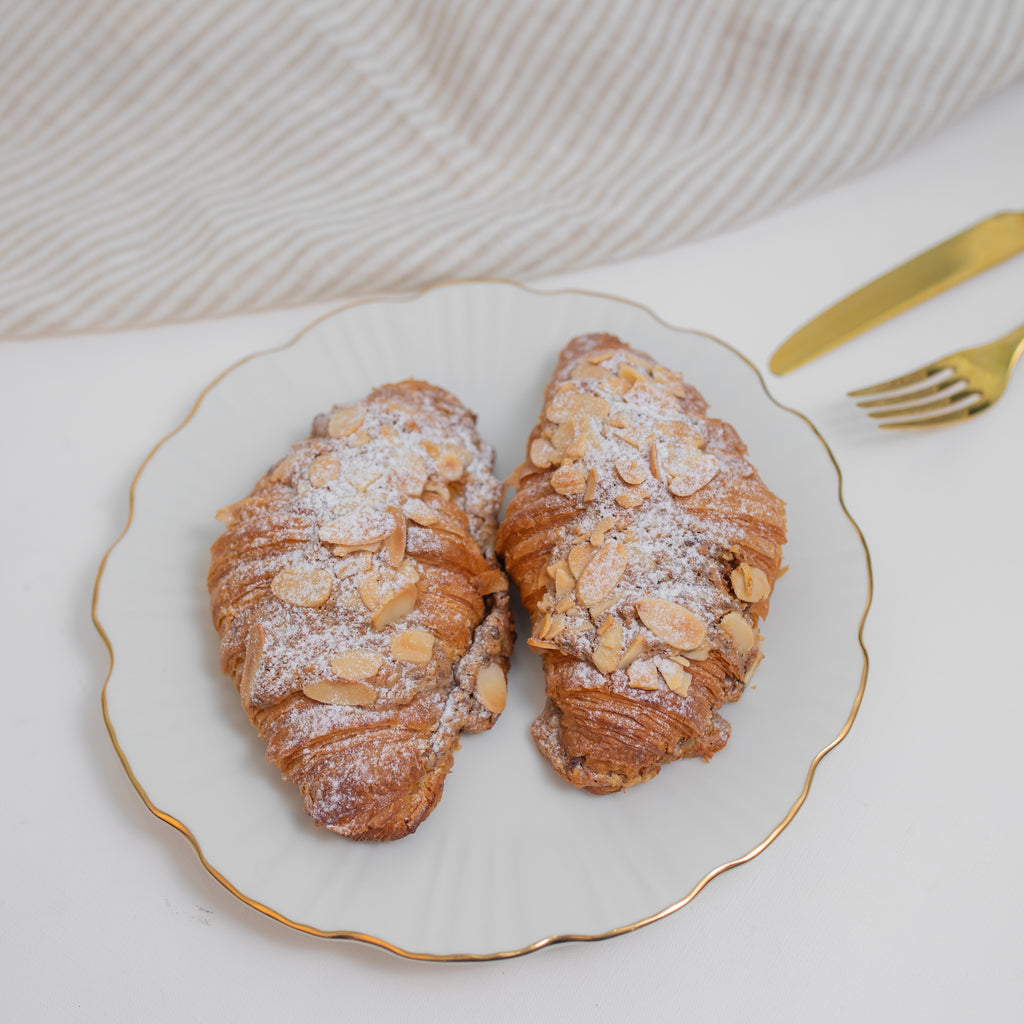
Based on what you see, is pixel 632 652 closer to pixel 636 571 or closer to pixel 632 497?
pixel 636 571

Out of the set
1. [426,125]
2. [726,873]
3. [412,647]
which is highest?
[426,125]

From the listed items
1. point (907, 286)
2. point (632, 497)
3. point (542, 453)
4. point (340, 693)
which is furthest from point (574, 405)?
point (907, 286)

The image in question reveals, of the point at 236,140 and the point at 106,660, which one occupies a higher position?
the point at 236,140

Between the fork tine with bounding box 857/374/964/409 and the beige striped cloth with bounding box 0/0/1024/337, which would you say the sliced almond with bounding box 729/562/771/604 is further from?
the beige striped cloth with bounding box 0/0/1024/337

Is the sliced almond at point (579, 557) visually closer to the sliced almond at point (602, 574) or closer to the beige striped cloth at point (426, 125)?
the sliced almond at point (602, 574)

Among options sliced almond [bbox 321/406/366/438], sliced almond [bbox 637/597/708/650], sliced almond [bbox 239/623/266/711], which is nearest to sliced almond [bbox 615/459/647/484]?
sliced almond [bbox 637/597/708/650]

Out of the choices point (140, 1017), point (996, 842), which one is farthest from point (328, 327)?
point (996, 842)

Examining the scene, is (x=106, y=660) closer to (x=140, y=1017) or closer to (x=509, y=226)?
(x=140, y=1017)
